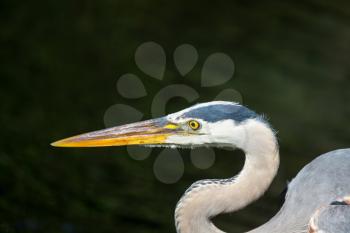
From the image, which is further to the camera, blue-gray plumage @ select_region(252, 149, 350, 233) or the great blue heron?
blue-gray plumage @ select_region(252, 149, 350, 233)

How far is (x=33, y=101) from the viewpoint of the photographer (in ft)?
30.0

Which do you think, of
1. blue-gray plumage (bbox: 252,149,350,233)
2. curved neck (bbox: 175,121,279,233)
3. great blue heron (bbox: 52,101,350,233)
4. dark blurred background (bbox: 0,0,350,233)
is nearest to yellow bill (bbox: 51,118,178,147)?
great blue heron (bbox: 52,101,350,233)

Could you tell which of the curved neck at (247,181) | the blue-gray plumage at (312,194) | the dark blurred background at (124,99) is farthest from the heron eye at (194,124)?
the dark blurred background at (124,99)

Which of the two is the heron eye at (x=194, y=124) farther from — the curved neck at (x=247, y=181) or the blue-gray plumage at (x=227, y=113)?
the curved neck at (x=247, y=181)

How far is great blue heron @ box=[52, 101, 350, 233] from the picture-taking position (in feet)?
16.1

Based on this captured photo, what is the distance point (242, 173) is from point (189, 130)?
417mm

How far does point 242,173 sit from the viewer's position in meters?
4.92

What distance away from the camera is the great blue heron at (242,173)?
4898mm

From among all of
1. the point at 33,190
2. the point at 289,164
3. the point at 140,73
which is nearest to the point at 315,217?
the point at 33,190

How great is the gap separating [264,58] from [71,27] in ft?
9.06

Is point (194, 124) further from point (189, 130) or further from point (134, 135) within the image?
point (134, 135)

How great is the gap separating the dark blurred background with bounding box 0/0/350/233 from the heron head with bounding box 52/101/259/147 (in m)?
0.85

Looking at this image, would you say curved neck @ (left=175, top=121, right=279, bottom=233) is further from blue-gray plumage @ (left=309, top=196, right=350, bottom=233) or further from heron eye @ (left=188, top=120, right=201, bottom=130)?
blue-gray plumage @ (left=309, top=196, right=350, bottom=233)

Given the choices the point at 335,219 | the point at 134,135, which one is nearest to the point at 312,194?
the point at 335,219
